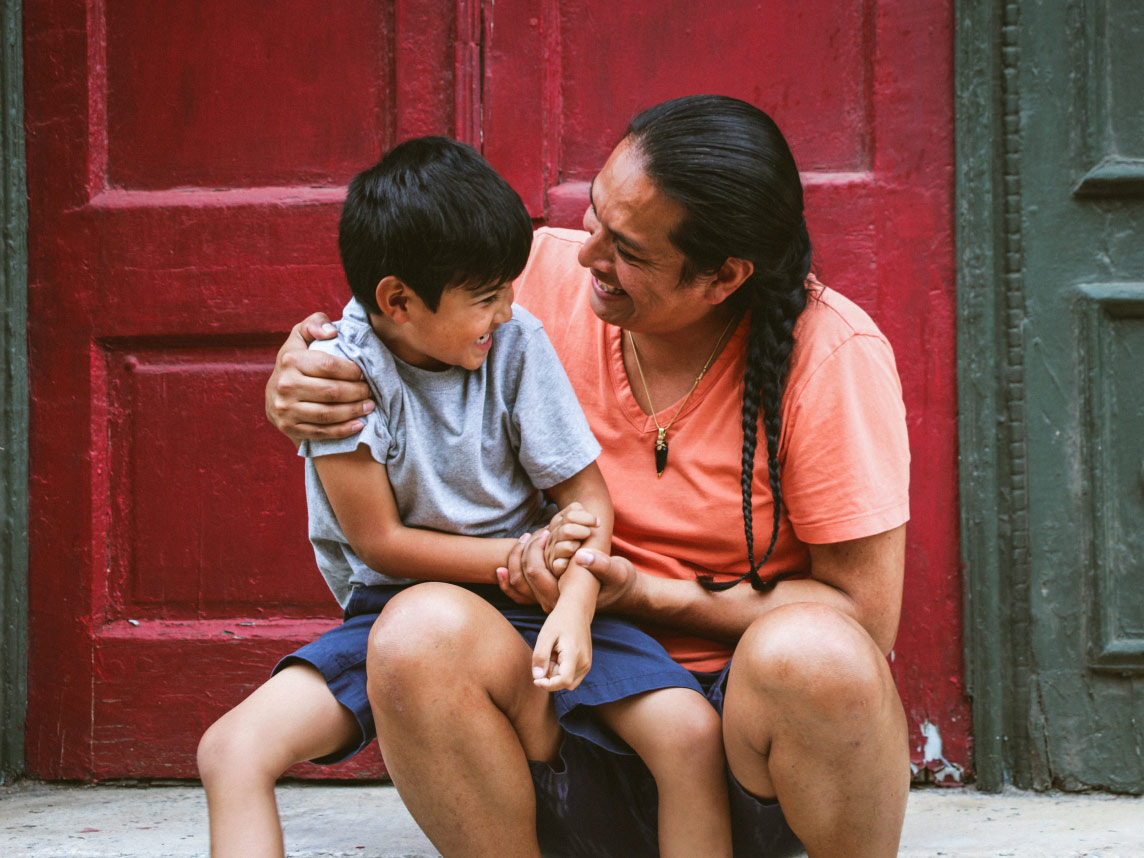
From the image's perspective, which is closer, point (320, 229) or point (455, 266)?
point (455, 266)

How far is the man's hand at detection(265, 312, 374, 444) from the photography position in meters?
1.40

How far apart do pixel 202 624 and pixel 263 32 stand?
121 cm

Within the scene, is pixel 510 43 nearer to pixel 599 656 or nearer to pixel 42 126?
pixel 42 126

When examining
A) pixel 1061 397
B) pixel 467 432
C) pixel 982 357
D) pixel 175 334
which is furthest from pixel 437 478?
pixel 1061 397

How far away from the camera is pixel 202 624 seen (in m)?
2.19

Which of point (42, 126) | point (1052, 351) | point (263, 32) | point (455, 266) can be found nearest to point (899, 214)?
point (1052, 351)

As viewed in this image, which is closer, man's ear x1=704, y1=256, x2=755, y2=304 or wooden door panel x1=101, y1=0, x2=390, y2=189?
man's ear x1=704, y1=256, x2=755, y2=304

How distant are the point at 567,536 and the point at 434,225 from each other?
0.43m

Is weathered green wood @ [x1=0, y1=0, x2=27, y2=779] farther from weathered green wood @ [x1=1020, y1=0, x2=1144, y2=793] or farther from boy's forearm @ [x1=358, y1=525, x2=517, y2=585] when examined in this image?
weathered green wood @ [x1=1020, y1=0, x2=1144, y2=793]

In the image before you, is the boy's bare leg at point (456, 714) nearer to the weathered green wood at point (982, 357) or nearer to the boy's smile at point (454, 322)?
the boy's smile at point (454, 322)

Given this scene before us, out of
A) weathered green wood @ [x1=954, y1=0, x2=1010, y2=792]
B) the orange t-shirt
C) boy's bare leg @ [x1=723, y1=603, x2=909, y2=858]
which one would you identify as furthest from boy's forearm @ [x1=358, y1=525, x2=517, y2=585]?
weathered green wood @ [x1=954, y1=0, x2=1010, y2=792]

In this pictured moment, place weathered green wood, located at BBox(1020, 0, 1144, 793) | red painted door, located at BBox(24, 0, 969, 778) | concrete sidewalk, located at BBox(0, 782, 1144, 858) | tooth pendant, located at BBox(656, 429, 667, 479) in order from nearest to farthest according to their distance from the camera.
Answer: tooth pendant, located at BBox(656, 429, 667, 479) → concrete sidewalk, located at BBox(0, 782, 1144, 858) → weathered green wood, located at BBox(1020, 0, 1144, 793) → red painted door, located at BBox(24, 0, 969, 778)

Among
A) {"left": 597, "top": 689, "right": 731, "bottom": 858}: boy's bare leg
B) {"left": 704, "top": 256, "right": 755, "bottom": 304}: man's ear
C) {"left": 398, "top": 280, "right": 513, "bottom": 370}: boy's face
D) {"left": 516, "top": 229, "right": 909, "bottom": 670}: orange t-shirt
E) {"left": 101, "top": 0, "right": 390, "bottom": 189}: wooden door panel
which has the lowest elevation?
{"left": 597, "top": 689, "right": 731, "bottom": 858}: boy's bare leg

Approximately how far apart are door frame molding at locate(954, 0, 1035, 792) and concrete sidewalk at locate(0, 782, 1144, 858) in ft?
0.40
